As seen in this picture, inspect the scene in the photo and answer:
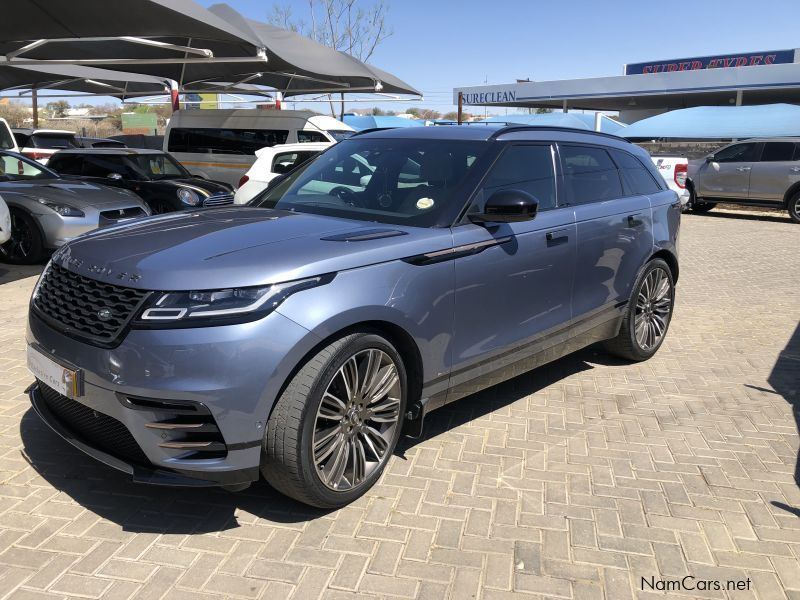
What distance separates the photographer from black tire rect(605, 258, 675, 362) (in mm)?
5125

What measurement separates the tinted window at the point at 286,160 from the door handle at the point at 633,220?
688 cm

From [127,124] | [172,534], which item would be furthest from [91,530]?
[127,124]

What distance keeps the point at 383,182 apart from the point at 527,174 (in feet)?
3.02

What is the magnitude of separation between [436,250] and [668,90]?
30.0 metres

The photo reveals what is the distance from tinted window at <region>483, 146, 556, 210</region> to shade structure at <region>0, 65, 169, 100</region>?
2345 cm

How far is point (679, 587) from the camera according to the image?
8.95 feet

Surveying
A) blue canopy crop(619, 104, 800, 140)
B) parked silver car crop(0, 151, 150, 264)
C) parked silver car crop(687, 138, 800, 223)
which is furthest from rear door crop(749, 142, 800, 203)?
parked silver car crop(0, 151, 150, 264)

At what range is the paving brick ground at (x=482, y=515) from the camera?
271cm

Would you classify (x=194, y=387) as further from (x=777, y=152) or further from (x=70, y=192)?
(x=777, y=152)

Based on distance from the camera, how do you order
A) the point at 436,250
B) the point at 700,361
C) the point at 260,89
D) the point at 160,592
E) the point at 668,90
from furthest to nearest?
the point at 668,90, the point at 260,89, the point at 700,361, the point at 436,250, the point at 160,592

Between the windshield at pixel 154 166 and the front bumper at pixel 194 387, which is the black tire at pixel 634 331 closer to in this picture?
the front bumper at pixel 194 387

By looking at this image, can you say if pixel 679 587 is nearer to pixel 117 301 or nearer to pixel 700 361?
pixel 117 301

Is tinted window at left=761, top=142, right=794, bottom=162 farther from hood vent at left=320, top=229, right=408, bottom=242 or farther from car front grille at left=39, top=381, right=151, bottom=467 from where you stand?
car front grille at left=39, top=381, right=151, bottom=467

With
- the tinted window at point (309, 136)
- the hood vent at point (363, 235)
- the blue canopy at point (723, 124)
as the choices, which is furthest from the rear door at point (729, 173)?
the hood vent at point (363, 235)
